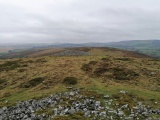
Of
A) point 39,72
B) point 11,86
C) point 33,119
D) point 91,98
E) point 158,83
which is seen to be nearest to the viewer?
point 33,119

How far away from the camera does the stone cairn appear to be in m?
25.4

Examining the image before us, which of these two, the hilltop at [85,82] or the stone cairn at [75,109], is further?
the hilltop at [85,82]

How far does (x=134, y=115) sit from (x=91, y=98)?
8.03 meters

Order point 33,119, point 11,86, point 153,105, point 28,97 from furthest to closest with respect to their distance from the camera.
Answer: point 11,86 → point 28,97 → point 153,105 → point 33,119

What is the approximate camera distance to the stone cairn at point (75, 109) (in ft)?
83.2

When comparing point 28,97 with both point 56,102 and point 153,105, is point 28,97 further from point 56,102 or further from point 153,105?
point 153,105

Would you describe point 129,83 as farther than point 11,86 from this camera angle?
No

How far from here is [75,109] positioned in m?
27.4

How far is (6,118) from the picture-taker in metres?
26.6

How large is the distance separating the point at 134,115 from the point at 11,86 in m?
29.2

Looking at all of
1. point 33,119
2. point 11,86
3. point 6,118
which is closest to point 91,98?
point 33,119

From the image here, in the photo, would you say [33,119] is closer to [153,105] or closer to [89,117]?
[89,117]

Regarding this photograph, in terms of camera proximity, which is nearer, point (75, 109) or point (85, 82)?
point (75, 109)

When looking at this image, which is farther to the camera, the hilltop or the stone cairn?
the hilltop
